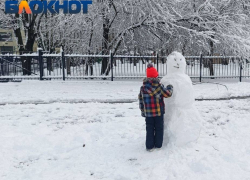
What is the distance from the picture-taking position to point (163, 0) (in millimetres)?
13648

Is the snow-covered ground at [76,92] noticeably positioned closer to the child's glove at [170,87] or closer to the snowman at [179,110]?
the snowman at [179,110]

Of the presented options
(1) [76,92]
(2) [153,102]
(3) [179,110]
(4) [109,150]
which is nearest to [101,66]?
(1) [76,92]

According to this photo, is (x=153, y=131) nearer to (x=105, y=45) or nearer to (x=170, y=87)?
(x=170, y=87)

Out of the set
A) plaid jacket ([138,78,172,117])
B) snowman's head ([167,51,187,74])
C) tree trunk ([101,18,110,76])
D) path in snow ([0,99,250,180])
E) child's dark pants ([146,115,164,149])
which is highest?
tree trunk ([101,18,110,76])

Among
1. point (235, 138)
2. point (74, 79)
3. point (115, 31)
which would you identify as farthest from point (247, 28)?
point (235, 138)

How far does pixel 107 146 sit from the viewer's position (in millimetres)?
4891

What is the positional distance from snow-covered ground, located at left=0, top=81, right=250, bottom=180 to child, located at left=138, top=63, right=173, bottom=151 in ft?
1.10

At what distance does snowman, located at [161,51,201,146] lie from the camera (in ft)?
14.8

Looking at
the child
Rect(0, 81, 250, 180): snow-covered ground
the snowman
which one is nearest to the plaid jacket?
the child

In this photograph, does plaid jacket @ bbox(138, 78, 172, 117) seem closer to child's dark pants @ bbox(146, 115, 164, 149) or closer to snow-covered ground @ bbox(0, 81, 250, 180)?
child's dark pants @ bbox(146, 115, 164, 149)

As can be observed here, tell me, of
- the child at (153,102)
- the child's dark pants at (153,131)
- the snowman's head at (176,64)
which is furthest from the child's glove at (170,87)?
the child's dark pants at (153,131)

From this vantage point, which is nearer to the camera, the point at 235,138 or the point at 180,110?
the point at 180,110

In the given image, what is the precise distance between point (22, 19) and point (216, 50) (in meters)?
13.4

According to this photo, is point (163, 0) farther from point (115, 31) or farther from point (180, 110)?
point (180, 110)
